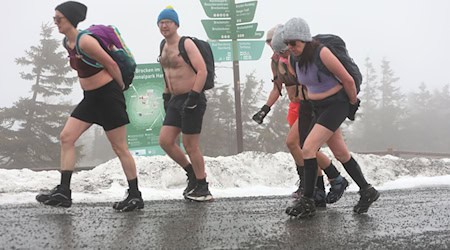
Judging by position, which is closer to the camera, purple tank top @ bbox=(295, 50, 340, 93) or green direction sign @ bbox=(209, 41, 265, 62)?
purple tank top @ bbox=(295, 50, 340, 93)

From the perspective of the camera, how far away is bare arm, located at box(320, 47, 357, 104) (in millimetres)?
3959

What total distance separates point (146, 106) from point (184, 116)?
5.37 m

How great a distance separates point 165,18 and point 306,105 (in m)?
1.81

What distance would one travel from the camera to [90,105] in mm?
4441

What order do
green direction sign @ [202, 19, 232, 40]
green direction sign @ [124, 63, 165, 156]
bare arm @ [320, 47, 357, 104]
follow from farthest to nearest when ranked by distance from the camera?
green direction sign @ [202, 19, 232, 40] < green direction sign @ [124, 63, 165, 156] < bare arm @ [320, 47, 357, 104]

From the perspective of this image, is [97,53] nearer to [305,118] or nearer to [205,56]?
[205,56]

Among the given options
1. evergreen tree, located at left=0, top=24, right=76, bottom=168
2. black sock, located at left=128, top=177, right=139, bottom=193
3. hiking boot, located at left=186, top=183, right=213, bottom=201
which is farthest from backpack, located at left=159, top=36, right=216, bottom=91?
evergreen tree, located at left=0, top=24, right=76, bottom=168

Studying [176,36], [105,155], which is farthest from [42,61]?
[105,155]

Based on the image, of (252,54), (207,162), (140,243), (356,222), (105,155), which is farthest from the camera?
(105,155)

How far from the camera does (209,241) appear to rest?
10.0 ft

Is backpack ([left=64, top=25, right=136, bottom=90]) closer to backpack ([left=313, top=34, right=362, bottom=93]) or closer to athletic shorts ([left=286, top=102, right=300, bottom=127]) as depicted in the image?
backpack ([left=313, top=34, right=362, bottom=93])

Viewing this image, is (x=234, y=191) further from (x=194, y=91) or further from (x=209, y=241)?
(x=209, y=241)

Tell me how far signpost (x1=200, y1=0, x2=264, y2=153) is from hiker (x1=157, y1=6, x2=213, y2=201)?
20.5 feet

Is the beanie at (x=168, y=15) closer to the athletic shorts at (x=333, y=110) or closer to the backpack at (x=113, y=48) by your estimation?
the backpack at (x=113, y=48)
